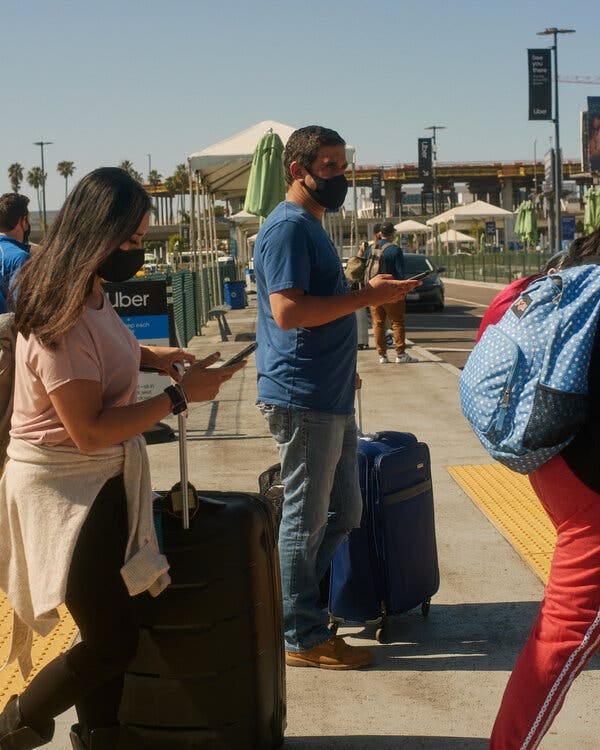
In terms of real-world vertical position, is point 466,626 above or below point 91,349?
below

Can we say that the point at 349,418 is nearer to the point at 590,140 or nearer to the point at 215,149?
the point at 215,149

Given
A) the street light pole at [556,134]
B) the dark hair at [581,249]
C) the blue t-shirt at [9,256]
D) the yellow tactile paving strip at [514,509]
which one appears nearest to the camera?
the dark hair at [581,249]

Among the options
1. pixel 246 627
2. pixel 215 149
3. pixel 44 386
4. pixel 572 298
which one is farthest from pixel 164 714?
pixel 215 149

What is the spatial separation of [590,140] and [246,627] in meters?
53.8

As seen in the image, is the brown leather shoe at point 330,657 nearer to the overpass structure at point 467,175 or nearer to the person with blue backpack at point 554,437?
the person with blue backpack at point 554,437

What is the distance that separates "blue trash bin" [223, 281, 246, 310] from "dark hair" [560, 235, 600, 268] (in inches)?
978

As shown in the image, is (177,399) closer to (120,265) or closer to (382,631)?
(120,265)

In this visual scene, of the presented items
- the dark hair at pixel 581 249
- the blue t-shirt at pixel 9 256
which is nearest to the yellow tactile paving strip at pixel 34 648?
the blue t-shirt at pixel 9 256

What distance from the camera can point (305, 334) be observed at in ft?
13.6

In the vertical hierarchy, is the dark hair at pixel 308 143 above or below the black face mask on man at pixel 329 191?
above

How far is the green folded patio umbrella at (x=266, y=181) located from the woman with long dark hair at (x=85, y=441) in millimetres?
11093

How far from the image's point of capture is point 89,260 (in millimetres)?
2914

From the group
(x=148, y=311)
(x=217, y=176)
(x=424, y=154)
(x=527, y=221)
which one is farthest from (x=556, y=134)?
(x=424, y=154)

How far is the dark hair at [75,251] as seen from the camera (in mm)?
2889
